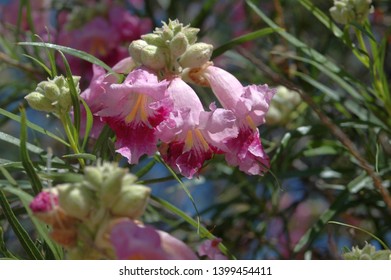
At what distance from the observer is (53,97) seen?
109 cm

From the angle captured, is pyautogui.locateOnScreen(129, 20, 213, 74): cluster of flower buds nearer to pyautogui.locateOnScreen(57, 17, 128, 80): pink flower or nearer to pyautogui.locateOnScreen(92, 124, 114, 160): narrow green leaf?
pyautogui.locateOnScreen(92, 124, 114, 160): narrow green leaf

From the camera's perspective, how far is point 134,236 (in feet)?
2.54

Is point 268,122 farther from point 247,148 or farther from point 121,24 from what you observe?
point 247,148

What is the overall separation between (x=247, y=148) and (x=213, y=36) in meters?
1.31

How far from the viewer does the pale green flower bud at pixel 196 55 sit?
1.17 m

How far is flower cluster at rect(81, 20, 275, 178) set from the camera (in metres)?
1.11

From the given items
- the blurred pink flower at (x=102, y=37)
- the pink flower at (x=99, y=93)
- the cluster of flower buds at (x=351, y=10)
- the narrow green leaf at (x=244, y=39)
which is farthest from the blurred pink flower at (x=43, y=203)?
the blurred pink flower at (x=102, y=37)

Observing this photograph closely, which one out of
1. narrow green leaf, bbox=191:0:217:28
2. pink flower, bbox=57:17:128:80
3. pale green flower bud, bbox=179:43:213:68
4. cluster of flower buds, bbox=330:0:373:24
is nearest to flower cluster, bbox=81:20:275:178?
pale green flower bud, bbox=179:43:213:68

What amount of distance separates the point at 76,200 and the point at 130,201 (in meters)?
0.06

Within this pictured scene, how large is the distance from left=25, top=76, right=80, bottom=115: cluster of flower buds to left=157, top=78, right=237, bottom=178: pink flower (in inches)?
5.5

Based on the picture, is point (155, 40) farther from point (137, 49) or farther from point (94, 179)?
point (94, 179)

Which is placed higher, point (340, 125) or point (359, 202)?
point (340, 125)
